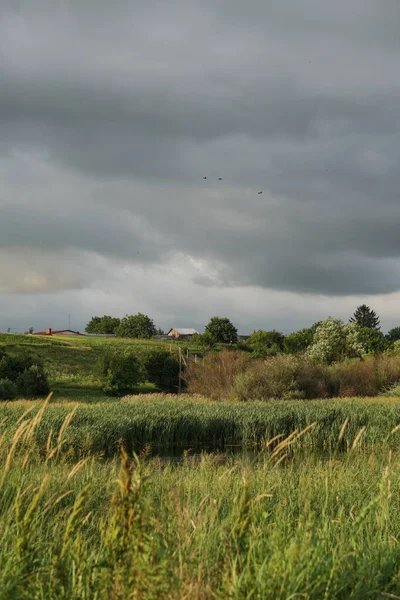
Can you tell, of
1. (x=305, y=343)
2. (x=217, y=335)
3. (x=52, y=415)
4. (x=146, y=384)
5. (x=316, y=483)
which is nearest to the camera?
(x=316, y=483)

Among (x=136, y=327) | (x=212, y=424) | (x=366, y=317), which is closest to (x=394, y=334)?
(x=366, y=317)

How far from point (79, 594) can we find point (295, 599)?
1.14 m

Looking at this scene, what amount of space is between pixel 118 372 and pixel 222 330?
35586 millimetres

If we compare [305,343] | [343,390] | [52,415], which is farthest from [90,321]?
[52,415]

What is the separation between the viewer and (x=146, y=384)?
37.5 meters

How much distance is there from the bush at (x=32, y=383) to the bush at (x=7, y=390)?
5.56 ft

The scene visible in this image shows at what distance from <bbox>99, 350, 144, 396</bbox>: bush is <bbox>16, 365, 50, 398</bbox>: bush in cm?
353

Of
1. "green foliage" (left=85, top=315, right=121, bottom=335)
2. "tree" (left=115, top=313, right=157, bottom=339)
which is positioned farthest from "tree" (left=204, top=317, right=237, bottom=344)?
"green foliage" (left=85, top=315, right=121, bottom=335)

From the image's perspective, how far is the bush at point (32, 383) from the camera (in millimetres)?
28391

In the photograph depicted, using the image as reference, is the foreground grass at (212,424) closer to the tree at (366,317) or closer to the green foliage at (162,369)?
the green foliage at (162,369)

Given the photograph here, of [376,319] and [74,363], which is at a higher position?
[376,319]

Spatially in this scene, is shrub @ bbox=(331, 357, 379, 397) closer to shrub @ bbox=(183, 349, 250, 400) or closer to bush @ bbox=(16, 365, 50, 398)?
shrub @ bbox=(183, 349, 250, 400)

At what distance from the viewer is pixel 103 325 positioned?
78500 millimetres

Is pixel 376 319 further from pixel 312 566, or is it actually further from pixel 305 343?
pixel 312 566
